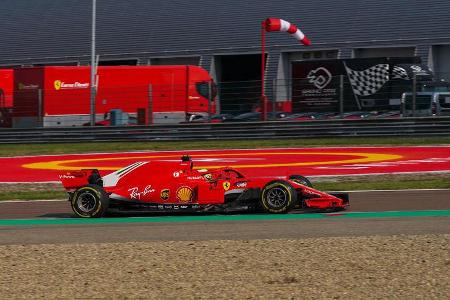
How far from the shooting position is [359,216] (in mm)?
10633

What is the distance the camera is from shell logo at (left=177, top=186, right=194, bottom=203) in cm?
1113

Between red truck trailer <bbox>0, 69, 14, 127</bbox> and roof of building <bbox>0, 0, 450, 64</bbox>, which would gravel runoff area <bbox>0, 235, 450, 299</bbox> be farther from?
A: roof of building <bbox>0, 0, 450, 64</bbox>

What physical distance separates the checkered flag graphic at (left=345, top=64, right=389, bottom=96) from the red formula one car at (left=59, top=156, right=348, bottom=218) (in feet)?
48.7

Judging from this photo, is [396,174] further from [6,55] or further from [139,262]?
[6,55]

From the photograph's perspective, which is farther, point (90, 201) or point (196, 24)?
point (196, 24)

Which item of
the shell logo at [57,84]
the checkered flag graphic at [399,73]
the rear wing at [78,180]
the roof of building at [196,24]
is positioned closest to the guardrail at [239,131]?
the checkered flag graphic at [399,73]

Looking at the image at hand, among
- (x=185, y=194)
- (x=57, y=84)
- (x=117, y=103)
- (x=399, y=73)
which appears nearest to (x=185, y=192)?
(x=185, y=194)

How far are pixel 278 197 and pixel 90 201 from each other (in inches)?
104

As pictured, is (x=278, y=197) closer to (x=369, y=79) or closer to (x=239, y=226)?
(x=239, y=226)

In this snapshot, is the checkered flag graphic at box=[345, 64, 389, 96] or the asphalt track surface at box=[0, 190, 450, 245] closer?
the asphalt track surface at box=[0, 190, 450, 245]

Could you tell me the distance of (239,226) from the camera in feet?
32.2

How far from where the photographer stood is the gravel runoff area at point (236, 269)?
6.13 meters

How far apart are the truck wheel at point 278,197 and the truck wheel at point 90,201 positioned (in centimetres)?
224

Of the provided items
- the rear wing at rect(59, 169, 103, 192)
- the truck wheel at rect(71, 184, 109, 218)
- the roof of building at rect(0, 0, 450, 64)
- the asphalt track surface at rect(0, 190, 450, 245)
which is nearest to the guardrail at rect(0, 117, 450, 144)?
the asphalt track surface at rect(0, 190, 450, 245)
